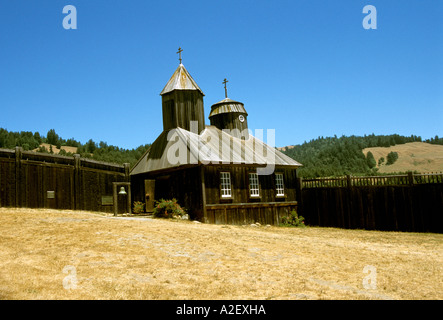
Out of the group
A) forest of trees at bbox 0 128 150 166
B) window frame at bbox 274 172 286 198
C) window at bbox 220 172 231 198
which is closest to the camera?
window at bbox 220 172 231 198

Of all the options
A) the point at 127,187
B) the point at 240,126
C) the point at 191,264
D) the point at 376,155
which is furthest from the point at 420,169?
the point at 191,264

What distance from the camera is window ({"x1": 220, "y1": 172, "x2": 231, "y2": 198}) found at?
1991 centimetres

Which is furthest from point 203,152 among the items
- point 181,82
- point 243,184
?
point 181,82

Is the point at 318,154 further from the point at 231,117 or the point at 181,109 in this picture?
the point at 181,109

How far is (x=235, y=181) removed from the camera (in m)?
20.6

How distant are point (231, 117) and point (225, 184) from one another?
26.9ft

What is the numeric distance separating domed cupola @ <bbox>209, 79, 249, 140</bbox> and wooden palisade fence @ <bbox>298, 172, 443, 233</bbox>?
22.1 feet

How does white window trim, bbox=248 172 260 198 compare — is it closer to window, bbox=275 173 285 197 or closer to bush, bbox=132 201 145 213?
window, bbox=275 173 285 197

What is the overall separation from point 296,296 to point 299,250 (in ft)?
16.6

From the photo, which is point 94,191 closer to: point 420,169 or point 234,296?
point 234,296

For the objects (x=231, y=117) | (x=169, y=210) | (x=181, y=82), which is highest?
(x=181, y=82)

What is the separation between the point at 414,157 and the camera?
413ft

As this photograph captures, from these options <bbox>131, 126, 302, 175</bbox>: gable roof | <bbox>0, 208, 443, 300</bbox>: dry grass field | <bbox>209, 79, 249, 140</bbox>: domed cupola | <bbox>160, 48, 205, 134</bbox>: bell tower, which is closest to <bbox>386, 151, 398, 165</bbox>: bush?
<bbox>209, 79, 249, 140</bbox>: domed cupola

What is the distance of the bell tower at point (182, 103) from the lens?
2261 cm
